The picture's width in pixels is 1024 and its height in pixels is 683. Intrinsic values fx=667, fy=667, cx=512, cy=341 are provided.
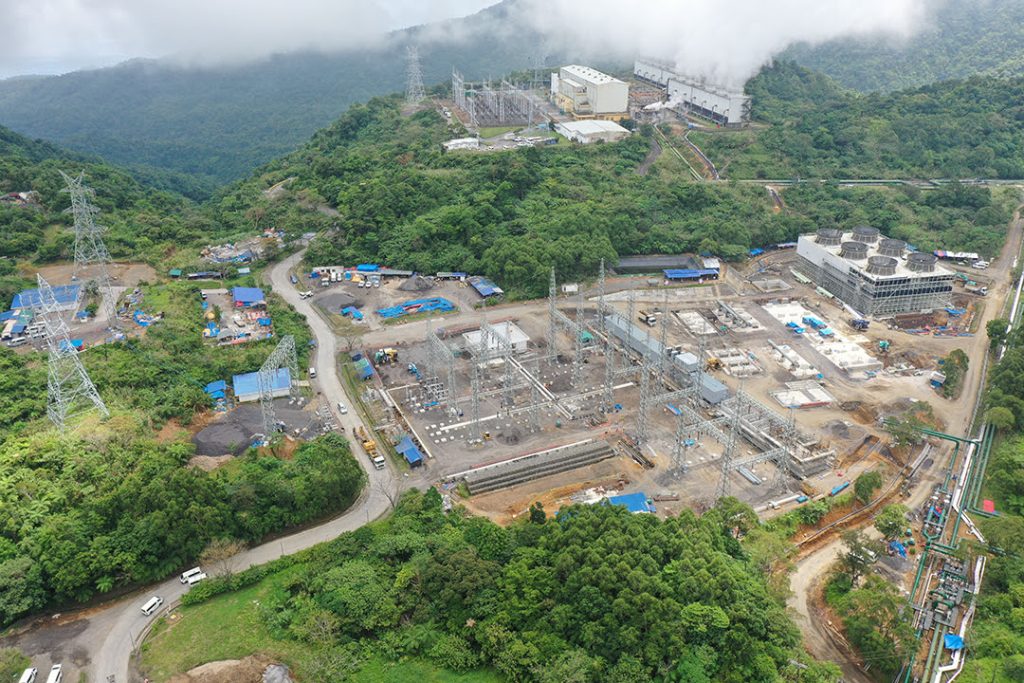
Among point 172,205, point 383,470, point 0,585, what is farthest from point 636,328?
point 172,205

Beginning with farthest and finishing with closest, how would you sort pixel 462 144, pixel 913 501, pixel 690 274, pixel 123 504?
pixel 462 144 → pixel 690 274 → pixel 913 501 → pixel 123 504

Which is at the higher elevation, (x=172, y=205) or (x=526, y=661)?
(x=172, y=205)

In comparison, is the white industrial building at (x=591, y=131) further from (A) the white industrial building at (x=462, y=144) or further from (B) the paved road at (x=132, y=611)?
(B) the paved road at (x=132, y=611)

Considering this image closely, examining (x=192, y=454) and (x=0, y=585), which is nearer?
(x=0, y=585)

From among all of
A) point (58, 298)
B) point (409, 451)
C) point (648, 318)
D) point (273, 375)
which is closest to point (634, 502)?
point (409, 451)

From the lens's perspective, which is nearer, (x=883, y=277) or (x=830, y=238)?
(x=883, y=277)

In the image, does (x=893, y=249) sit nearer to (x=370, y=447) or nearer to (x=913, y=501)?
(x=913, y=501)

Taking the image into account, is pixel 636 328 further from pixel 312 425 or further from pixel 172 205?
pixel 172 205
